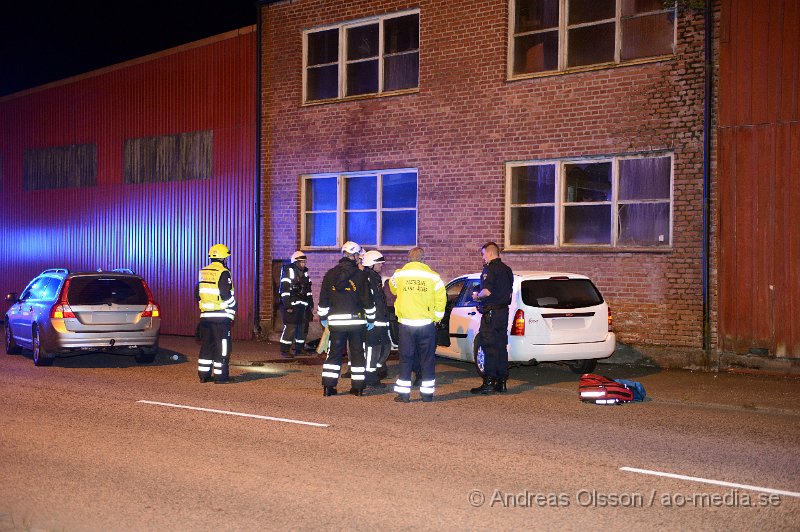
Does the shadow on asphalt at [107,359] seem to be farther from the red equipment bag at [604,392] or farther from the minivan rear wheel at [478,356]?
the red equipment bag at [604,392]

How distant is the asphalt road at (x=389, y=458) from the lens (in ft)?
21.2

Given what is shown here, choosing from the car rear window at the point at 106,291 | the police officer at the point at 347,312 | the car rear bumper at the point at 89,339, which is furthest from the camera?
the car rear window at the point at 106,291

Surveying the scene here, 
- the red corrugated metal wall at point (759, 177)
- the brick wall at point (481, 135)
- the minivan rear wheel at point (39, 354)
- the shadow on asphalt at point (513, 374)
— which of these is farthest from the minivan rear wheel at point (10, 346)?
the red corrugated metal wall at point (759, 177)

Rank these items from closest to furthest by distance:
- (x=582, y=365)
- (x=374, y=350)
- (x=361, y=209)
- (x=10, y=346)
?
(x=374, y=350) < (x=582, y=365) < (x=10, y=346) < (x=361, y=209)

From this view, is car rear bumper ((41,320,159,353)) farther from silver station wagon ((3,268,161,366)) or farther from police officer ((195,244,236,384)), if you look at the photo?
police officer ((195,244,236,384))

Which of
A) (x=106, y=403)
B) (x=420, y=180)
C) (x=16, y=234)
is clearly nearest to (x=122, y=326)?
(x=106, y=403)

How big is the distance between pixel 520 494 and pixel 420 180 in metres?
12.9

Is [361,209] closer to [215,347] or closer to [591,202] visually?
[591,202]

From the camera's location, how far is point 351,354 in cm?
1247

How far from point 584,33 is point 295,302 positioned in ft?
23.4

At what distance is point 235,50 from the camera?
22.6 meters

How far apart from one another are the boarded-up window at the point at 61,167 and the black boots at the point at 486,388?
1676 centimetres

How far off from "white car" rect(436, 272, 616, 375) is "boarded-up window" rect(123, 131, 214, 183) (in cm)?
1092

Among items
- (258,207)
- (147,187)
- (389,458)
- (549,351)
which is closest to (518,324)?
(549,351)
